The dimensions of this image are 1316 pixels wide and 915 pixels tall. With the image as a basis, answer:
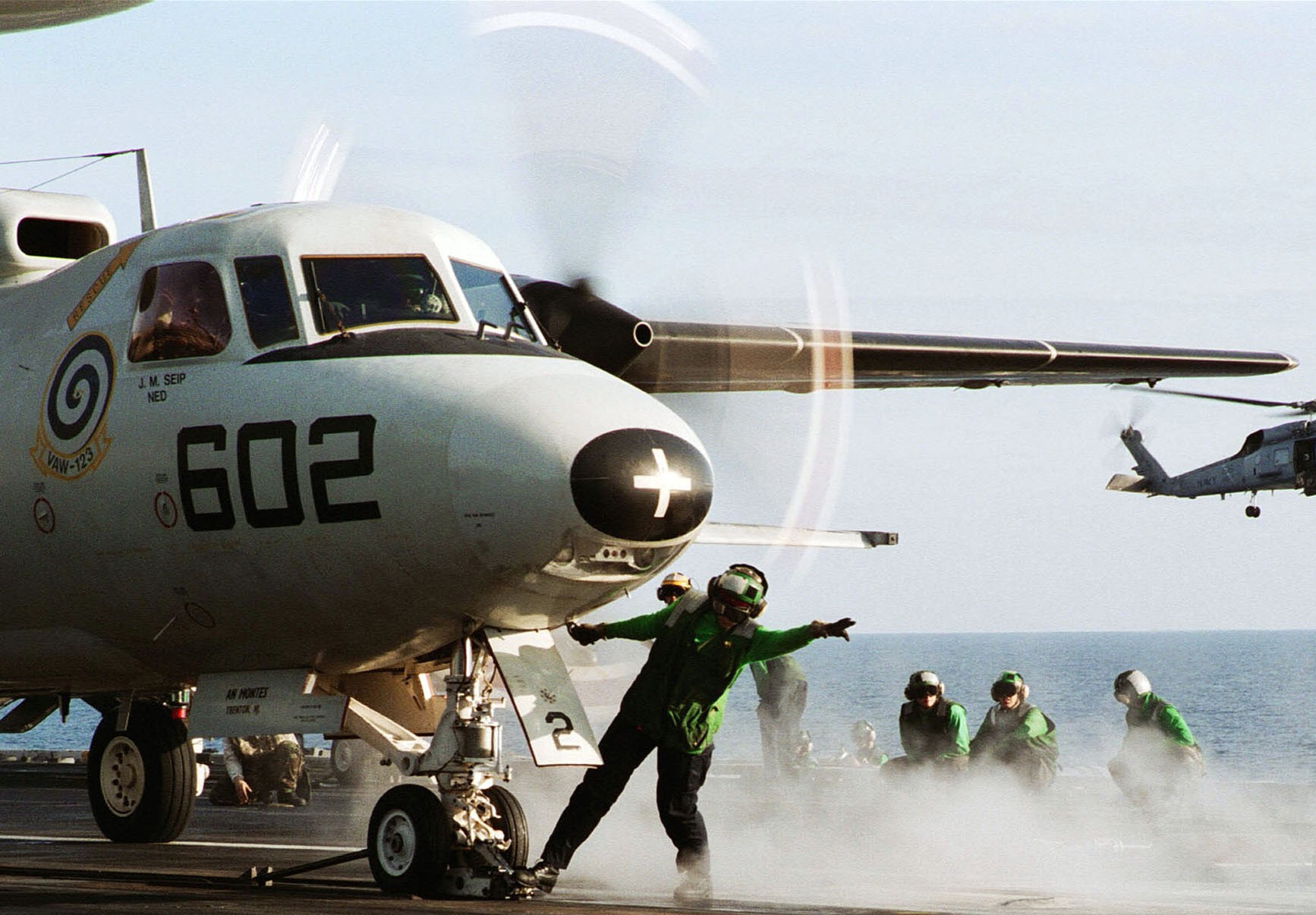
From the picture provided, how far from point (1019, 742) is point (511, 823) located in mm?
6616

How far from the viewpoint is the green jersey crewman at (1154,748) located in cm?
1491

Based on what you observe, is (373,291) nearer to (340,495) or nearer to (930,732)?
(340,495)

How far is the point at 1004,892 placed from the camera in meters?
10.4

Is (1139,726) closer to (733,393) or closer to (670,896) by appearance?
(733,393)

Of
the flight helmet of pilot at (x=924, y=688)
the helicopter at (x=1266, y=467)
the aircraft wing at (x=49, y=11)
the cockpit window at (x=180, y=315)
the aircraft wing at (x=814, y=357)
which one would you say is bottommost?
the flight helmet of pilot at (x=924, y=688)

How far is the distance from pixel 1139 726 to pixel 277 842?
731 cm

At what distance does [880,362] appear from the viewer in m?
15.9

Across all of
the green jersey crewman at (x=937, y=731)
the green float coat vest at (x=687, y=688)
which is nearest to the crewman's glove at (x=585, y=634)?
the green float coat vest at (x=687, y=688)

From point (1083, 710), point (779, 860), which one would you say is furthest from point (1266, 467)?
point (779, 860)

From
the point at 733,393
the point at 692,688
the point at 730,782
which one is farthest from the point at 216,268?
the point at 730,782

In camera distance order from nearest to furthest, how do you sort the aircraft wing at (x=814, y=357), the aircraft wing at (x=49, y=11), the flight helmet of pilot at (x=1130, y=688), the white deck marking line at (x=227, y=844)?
the aircraft wing at (x=814, y=357) < the white deck marking line at (x=227, y=844) < the flight helmet of pilot at (x=1130, y=688) < the aircraft wing at (x=49, y=11)

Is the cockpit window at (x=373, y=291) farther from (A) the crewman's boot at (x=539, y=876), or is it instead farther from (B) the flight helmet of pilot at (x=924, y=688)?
(B) the flight helmet of pilot at (x=924, y=688)

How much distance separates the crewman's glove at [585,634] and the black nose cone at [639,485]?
1.79 meters

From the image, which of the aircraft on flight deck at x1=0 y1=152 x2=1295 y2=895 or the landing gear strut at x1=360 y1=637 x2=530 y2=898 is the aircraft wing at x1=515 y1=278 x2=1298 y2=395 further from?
the landing gear strut at x1=360 y1=637 x2=530 y2=898
